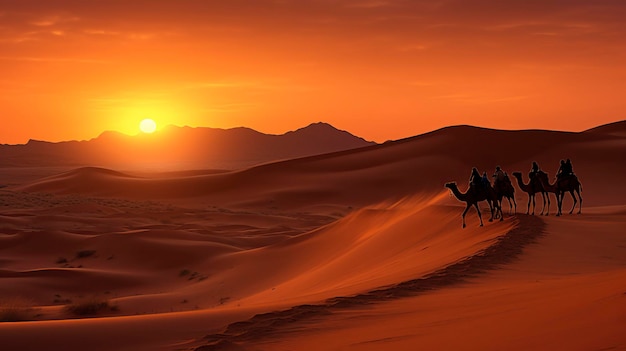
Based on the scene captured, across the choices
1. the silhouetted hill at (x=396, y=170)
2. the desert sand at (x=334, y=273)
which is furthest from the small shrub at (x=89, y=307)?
the silhouetted hill at (x=396, y=170)

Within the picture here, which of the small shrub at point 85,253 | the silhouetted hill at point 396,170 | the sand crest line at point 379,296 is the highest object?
the silhouetted hill at point 396,170

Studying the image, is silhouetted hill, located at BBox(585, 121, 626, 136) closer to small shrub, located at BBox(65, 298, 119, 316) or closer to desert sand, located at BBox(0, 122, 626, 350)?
desert sand, located at BBox(0, 122, 626, 350)

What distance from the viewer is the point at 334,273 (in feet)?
64.0

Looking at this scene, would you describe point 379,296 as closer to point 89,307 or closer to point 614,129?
point 89,307

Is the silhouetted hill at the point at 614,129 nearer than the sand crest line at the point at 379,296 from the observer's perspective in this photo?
No

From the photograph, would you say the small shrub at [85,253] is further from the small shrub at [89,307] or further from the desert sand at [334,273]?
the small shrub at [89,307]

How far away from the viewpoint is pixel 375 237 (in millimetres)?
24297

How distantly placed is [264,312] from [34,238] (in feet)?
80.9

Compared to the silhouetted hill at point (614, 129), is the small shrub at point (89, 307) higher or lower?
lower

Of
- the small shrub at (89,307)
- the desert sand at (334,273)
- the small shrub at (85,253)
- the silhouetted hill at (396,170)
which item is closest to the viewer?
the desert sand at (334,273)

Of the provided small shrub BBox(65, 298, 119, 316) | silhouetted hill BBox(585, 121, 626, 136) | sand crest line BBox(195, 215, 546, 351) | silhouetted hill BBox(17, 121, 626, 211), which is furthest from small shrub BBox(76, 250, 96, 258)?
silhouetted hill BBox(585, 121, 626, 136)

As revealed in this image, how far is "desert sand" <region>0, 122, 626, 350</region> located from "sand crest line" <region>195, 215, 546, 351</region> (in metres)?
0.04

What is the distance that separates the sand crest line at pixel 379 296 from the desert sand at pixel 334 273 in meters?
0.04

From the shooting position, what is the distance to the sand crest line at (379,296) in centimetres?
827
